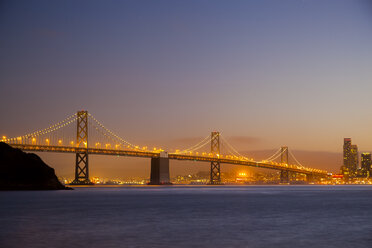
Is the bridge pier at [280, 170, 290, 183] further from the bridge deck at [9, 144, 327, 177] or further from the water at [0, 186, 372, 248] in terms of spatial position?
the water at [0, 186, 372, 248]

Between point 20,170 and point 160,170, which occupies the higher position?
point 20,170

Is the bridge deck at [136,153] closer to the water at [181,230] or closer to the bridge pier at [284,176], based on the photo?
the bridge pier at [284,176]

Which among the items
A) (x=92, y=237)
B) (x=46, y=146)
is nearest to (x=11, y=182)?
(x=46, y=146)

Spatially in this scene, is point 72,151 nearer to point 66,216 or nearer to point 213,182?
point 213,182

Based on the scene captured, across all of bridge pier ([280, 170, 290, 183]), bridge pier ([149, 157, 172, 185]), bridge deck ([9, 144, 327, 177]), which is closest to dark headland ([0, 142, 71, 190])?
bridge deck ([9, 144, 327, 177])

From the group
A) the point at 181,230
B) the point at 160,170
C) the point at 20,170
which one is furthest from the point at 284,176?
the point at 181,230

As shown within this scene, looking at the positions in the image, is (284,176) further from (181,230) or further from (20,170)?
(181,230)
